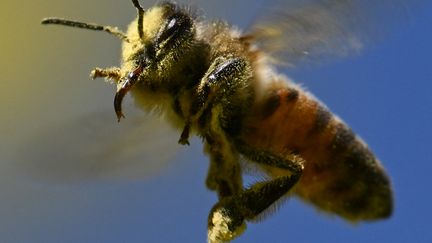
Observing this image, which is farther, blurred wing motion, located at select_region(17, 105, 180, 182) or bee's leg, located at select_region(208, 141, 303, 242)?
blurred wing motion, located at select_region(17, 105, 180, 182)

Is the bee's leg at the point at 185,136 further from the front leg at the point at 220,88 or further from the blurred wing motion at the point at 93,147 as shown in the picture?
the blurred wing motion at the point at 93,147

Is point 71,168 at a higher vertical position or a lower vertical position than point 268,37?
lower

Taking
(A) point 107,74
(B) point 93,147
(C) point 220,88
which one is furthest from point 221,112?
(B) point 93,147

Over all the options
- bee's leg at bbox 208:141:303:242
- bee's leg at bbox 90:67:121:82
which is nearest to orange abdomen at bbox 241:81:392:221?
bee's leg at bbox 208:141:303:242

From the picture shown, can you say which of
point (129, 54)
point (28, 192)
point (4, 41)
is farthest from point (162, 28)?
point (28, 192)

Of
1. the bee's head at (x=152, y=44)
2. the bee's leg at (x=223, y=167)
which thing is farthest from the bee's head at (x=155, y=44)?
the bee's leg at (x=223, y=167)

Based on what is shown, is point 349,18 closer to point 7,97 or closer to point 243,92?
point 243,92

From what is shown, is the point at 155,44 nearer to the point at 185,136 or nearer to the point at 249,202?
the point at 185,136

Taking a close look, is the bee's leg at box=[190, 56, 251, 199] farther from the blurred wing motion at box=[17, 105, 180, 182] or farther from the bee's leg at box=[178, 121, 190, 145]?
the blurred wing motion at box=[17, 105, 180, 182]
